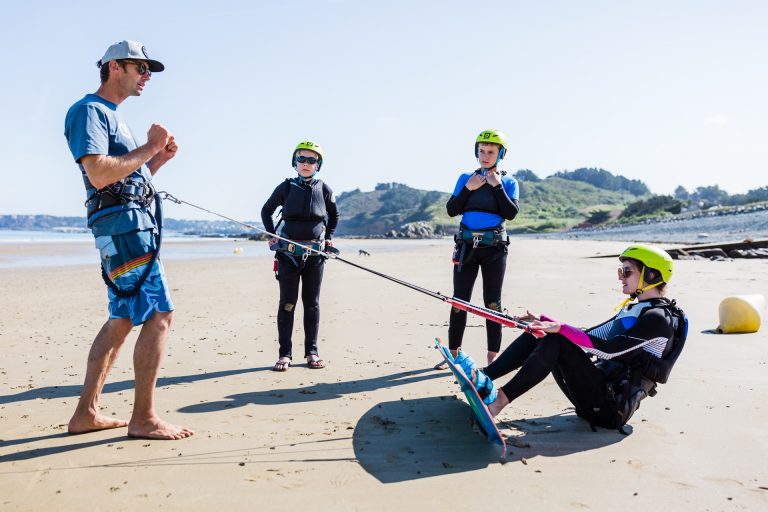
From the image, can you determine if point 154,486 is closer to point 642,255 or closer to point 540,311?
point 642,255

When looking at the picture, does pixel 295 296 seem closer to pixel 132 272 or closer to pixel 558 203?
pixel 132 272

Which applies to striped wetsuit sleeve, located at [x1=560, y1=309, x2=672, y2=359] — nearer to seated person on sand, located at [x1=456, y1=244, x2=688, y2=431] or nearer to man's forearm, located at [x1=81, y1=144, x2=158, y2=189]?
seated person on sand, located at [x1=456, y1=244, x2=688, y2=431]

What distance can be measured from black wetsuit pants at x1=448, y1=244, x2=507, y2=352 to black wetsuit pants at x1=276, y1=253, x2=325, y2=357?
1.51m

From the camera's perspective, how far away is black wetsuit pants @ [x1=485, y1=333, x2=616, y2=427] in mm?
3992

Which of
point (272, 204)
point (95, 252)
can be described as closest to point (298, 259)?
point (272, 204)

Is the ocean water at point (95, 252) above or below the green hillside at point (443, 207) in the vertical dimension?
below

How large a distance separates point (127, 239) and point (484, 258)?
3.55 m

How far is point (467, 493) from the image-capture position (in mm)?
3262

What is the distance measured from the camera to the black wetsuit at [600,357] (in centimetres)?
400

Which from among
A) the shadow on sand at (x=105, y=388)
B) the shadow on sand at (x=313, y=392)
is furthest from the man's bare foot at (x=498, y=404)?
the shadow on sand at (x=105, y=388)

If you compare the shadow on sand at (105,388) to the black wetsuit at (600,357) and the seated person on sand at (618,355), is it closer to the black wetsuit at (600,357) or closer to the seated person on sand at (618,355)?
the seated person on sand at (618,355)

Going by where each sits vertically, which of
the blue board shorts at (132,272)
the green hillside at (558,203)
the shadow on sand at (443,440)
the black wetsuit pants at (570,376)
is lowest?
the shadow on sand at (443,440)

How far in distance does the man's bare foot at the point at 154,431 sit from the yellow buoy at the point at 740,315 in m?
6.69

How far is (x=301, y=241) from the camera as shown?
21.5 feet
